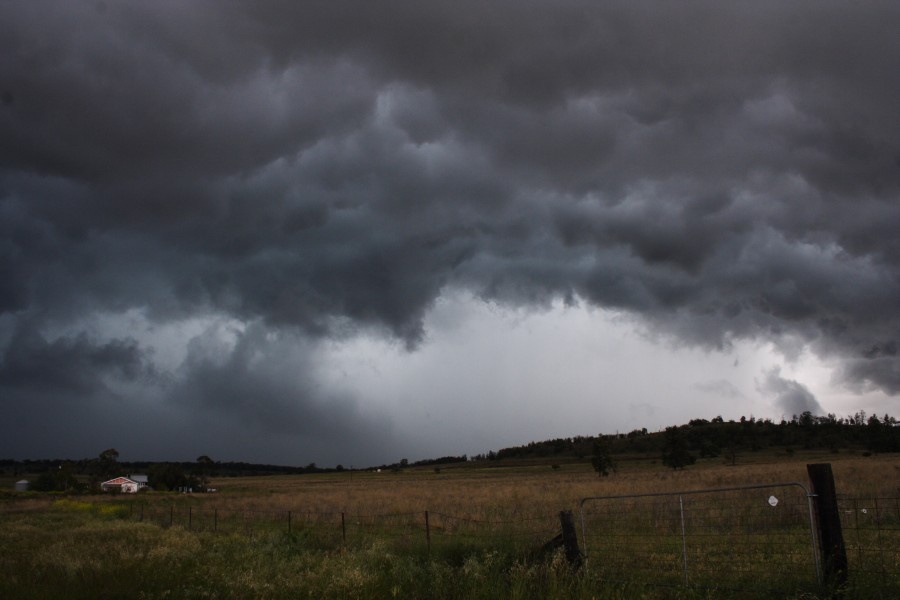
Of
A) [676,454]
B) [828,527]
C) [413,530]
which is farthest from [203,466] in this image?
[828,527]

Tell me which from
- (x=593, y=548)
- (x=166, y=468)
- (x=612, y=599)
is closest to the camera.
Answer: (x=612, y=599)

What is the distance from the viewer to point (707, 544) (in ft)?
52.6

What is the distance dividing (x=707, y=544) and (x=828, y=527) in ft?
26.4

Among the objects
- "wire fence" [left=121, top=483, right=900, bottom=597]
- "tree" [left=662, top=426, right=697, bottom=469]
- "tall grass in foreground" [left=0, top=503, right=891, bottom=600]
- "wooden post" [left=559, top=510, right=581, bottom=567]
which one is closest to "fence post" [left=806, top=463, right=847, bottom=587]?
"wire fence" [left=121, top=483, right=900, bottom=597]

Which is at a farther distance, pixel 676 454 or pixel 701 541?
pixel 676 454

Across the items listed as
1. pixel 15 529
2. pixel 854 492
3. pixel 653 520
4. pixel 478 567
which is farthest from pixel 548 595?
pixel 15 529

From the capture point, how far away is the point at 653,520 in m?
21.4

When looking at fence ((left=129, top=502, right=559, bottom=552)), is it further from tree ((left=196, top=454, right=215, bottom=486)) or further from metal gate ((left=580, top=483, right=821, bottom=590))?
tree ((left=196, top=454, right=215, bottom=486))

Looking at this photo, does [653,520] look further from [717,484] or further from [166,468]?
[166,468]

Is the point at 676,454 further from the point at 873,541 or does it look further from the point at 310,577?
the point at 310,577

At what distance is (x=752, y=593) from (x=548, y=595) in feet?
10.6

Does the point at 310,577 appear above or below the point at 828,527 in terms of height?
below

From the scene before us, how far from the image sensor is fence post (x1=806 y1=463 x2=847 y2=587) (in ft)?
28.2

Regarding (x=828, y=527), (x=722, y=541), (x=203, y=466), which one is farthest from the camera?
(x=203, y=466)
